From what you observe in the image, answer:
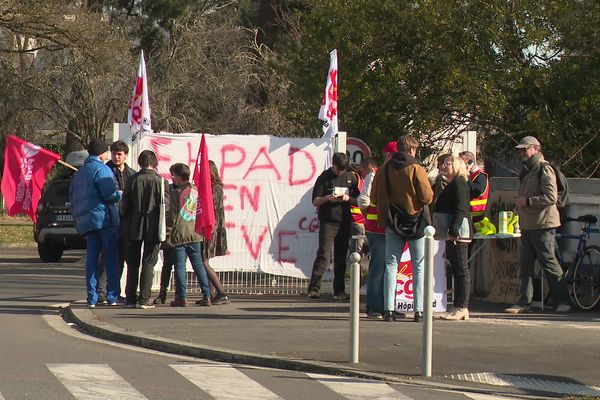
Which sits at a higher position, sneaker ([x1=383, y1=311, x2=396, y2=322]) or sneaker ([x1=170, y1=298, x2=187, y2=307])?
sneaker ([x1=170, y1=298, x2=187, y2=307])

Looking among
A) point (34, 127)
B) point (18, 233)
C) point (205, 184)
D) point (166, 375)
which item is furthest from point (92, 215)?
point (34, 127)

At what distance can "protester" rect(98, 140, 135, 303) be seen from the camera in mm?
14742

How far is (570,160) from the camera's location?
21344 mm

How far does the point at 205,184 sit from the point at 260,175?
200cm

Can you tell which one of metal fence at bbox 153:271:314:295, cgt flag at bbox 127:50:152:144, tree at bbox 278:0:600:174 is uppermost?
tree at bbox 278:0:600:174

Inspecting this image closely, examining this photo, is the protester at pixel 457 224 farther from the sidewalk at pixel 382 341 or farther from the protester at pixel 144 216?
the protester at pixel 144 216

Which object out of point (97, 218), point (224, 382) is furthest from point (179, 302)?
point (224, 382)

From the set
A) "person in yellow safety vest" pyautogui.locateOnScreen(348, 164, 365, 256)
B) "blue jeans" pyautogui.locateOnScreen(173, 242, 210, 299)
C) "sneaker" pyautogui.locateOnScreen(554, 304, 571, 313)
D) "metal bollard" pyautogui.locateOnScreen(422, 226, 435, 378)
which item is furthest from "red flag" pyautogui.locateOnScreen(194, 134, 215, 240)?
"metal bollard" pyautogui.locateOnScreen(422, 226, 435, 378)

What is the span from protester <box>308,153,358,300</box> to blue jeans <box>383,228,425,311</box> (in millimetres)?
2625

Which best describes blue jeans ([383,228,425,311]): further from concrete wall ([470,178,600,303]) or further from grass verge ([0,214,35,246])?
grass verge ([0,214,35,246])

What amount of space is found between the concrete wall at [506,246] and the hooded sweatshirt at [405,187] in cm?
270

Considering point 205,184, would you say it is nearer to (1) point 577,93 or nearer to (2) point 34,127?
(1) point 577,93

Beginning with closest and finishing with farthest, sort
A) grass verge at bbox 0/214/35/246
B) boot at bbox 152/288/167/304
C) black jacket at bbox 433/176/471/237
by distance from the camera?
black jacket at bbox 433/176/471/237 → boot at bbox 152/288/167/304 → grass verge at bbox 0/214/35/246

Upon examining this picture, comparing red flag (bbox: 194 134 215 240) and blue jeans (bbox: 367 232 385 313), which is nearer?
blue jeans (bbox: 367 232 385 313)
